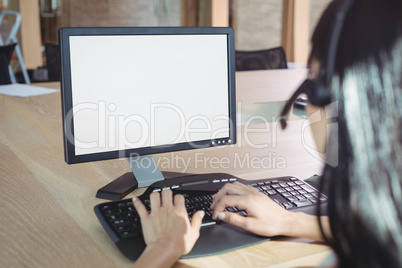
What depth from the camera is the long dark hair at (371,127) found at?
500 millimetres

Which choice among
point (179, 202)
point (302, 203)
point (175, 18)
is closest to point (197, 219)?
point (179, 202)

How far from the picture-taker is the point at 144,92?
96 cm

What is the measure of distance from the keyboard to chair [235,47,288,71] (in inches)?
85.9

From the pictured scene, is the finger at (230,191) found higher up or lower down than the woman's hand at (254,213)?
higher up

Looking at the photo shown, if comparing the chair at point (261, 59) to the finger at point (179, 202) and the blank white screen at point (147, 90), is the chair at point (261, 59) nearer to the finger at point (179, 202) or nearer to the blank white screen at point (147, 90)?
the blank white screen at point (147, 90)

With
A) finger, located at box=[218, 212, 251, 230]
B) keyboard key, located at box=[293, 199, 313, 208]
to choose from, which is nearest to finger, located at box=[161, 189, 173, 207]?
finger, located at box=[218, 212, 251, 230]

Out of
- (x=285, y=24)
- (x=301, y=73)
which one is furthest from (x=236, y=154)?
(x=285, y=24)

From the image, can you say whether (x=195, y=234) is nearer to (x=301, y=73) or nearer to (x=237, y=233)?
(x=237, y=233)

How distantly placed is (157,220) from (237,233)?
156 mm

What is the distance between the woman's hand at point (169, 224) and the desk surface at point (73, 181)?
1.4 inches

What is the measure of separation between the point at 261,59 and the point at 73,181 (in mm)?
2356

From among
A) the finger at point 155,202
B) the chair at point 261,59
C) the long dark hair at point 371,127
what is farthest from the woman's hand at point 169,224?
the chair at point 261,59

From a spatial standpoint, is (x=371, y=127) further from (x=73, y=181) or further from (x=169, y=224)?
(x=73, y=181)

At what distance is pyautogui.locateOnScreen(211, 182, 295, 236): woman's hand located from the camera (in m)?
0.79
